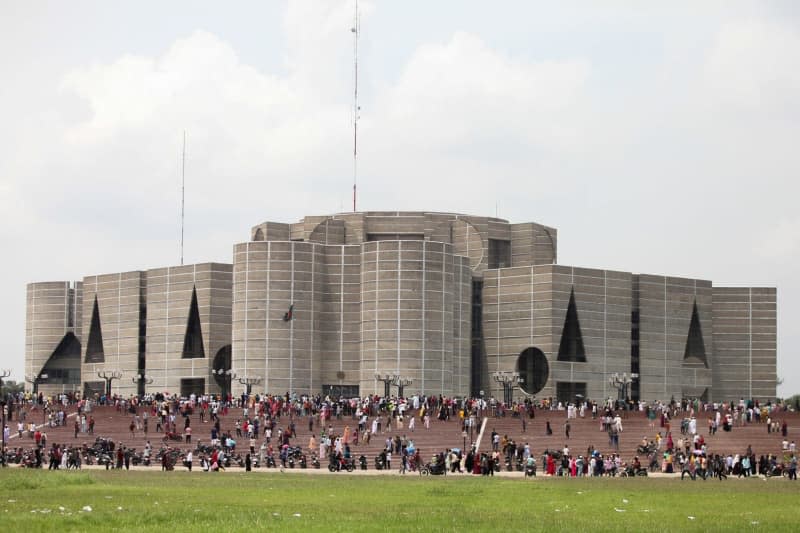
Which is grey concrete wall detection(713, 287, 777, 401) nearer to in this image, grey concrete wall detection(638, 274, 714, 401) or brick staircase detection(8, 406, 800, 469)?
grey concrete wall detection(638, 274, 714, 401)

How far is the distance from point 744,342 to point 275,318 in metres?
40.3

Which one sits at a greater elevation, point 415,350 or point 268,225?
point 268,225

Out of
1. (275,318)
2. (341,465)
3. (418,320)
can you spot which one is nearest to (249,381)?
(275,318)

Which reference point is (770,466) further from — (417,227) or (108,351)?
(108,351)

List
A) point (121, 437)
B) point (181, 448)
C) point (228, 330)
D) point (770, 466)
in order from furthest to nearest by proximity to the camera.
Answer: point (228, 330) < point (121, 437) < point (181, 448) < point (770, 466)

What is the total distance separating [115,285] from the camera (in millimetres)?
124688

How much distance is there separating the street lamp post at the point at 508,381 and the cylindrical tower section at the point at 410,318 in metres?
4.33

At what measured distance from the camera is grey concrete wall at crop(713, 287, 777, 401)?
124m

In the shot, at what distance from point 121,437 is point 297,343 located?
33.1 meters

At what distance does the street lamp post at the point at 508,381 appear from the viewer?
100062mm

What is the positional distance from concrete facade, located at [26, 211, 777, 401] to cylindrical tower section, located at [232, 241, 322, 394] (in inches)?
4.1

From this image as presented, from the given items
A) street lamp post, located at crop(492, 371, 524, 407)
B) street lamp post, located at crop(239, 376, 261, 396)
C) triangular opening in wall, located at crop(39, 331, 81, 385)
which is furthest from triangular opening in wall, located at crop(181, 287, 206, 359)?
street lamp post, located at crop(492, 371, 524, 407)

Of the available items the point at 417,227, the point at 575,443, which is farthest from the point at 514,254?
the point at 575,443

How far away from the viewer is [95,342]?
420 feet
